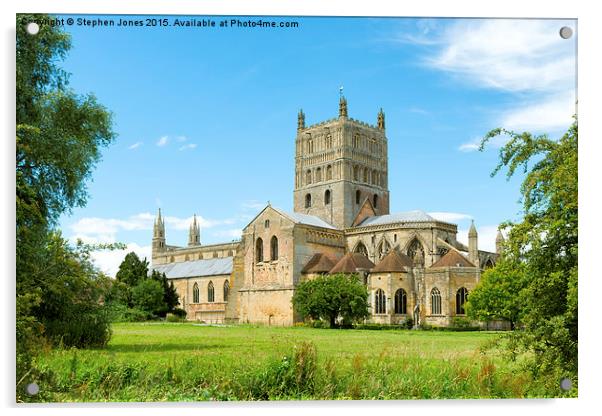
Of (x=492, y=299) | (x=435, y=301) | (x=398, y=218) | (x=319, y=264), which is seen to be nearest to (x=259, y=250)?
(x=319, y=264)

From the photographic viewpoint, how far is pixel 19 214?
461 inches

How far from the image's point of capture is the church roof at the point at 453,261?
45775 millimetres

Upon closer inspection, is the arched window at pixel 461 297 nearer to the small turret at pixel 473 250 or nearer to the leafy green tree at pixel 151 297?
the small turret at pixel 473 250

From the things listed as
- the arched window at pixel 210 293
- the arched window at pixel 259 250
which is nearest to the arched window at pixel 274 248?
the arched window at pixel 259 250

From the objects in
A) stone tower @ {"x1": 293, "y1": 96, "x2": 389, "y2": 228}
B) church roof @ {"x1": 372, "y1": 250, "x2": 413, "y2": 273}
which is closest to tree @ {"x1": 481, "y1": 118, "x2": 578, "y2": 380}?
stone tower @ {"x1": 293, "y1": 96, "x2": 389, "y2": 228}

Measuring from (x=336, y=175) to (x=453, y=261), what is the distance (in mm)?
11695

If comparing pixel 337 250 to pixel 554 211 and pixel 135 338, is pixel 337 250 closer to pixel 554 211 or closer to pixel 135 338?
pixel 135 338

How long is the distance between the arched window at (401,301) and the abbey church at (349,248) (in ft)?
0.20

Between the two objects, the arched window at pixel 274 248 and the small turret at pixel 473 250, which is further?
the arched window at pixel 274 248

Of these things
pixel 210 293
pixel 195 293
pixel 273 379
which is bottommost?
pixel 195 293

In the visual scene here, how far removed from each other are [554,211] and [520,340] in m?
2.06

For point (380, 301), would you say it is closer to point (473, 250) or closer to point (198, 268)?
point (473, 250)

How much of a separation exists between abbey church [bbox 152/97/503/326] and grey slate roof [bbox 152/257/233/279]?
3979mm

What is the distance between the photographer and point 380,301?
46625 mm
